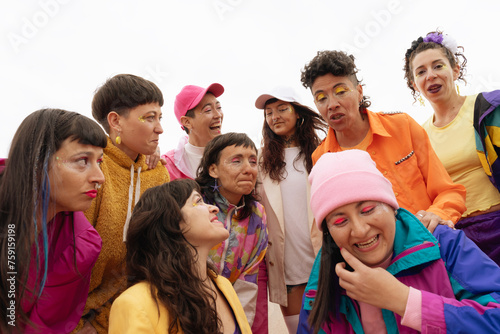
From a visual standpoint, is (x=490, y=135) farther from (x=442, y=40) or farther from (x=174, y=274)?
(x=174, y=274)

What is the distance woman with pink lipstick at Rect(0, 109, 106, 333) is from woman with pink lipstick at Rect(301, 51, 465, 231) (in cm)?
162

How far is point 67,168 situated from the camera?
1746mm

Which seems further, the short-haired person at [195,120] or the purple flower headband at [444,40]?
the short-haired person at [195,120]

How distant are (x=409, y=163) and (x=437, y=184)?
8.7 inches

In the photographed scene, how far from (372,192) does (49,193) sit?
4.77ft

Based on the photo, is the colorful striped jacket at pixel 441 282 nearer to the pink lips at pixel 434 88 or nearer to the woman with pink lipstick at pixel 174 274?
the woman with pink lipstick at pixel 174 274

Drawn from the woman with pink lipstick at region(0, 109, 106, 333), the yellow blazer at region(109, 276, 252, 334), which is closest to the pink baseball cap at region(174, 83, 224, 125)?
the woman with pink lipstick at region(0, 109, 106, 333)

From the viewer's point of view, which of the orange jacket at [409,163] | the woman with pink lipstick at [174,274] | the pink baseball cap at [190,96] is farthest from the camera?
the pink baseball cap at [190,96]

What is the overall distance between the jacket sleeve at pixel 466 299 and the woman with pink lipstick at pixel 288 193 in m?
1.27

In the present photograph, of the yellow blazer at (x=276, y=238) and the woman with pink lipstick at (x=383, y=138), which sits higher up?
the woman with pink lipstick at (x=383, y=138)

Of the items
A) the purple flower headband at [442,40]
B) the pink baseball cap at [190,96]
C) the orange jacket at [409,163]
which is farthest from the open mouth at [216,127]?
the purple flower headband at [442,40]

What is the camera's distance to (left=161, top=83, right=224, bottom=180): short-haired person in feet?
11.5

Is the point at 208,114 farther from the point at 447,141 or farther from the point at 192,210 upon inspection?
the point at 447,141

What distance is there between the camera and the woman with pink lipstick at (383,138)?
7.83ft
